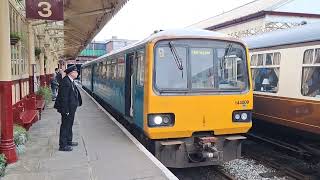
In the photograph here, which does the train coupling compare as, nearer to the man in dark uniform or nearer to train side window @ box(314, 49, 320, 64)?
train side window @ box(314, 49, 320, 64)

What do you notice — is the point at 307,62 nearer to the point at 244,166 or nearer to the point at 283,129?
the point at 283,129

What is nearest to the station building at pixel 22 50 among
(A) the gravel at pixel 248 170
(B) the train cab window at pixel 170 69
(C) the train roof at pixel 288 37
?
(B) the train cab window at pixel 170 69

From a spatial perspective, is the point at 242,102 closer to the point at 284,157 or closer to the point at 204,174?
the point at 204,174

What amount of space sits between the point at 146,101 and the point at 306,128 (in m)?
3.22

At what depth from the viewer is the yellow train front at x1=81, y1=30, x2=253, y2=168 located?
749 centimetres

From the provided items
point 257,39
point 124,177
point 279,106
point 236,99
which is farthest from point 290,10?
point 124,177

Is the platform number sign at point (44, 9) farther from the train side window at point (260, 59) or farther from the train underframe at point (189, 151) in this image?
the train side window at point (260, 59)

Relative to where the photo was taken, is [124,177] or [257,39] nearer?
[124,177]

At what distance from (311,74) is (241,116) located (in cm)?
159

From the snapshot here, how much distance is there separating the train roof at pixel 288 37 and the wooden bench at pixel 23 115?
5.86m

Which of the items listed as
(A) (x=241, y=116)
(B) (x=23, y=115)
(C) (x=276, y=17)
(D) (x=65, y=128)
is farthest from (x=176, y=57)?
(C) (x=276, y=17)

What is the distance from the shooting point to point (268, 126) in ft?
33.2

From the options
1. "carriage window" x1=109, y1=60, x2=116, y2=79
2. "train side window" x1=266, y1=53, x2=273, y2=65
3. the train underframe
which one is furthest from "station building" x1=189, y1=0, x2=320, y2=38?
the train underframe

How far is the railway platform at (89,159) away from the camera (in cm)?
642
